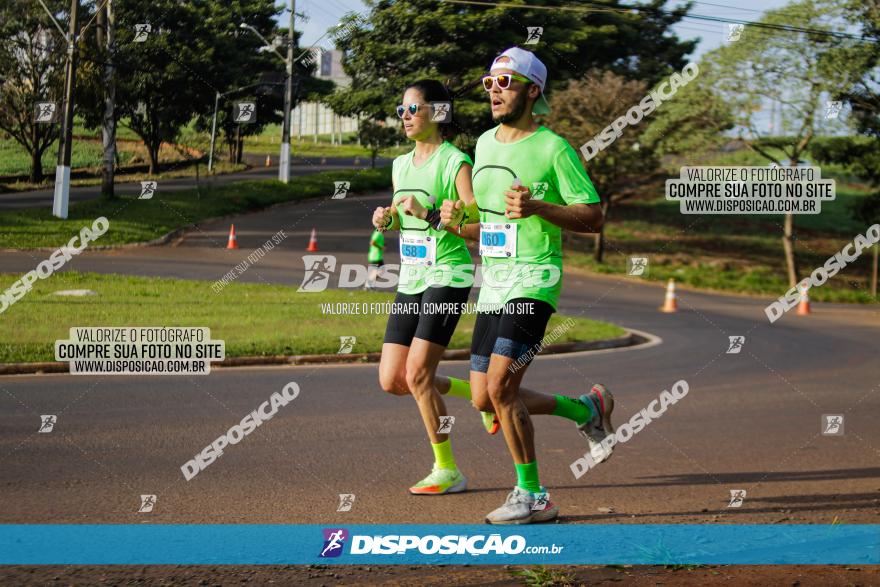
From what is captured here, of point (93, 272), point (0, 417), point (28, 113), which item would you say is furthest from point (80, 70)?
→ point (0, 417)

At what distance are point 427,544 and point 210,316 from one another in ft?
39.9

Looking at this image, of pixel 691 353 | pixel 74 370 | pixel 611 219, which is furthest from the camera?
pixel 611 219

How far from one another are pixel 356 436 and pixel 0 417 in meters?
2.89

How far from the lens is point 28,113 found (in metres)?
27.7

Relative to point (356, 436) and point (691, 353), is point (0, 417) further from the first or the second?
point (691, 353)

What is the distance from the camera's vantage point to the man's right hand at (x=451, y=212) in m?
5.86

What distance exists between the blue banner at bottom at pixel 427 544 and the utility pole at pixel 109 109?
871 inches
